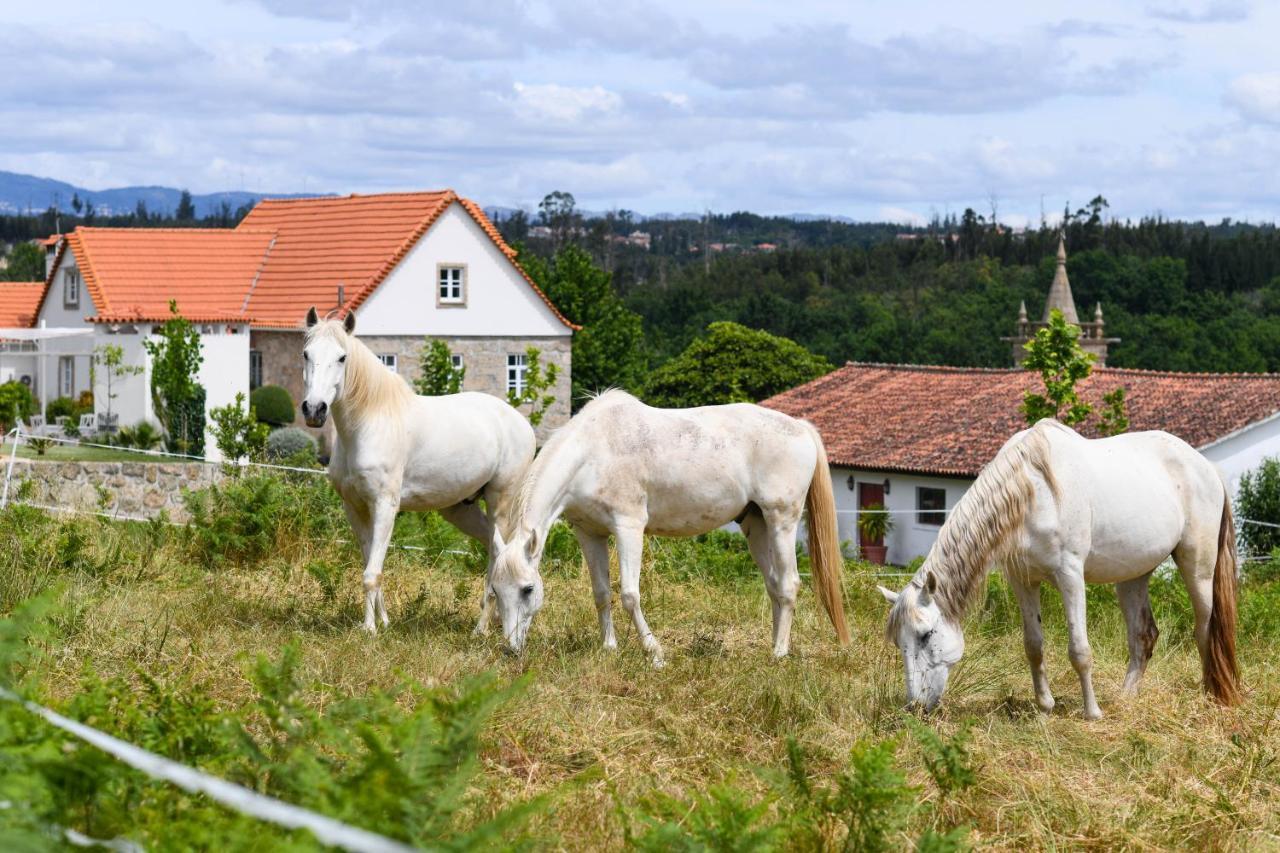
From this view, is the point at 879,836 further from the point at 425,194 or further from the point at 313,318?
the point at 425,194

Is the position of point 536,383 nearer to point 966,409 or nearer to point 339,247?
point 339,247

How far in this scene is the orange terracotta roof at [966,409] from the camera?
139 feet

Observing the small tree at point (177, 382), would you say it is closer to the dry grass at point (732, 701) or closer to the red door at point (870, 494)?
the red door at point (870, 494)

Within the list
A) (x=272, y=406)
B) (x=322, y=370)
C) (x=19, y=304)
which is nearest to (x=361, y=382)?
(x=322, y=370)

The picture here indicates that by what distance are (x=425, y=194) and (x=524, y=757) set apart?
130 feet

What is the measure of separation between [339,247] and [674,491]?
36.8 metres

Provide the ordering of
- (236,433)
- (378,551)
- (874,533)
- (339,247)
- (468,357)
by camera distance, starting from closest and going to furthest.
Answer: (378,551) → (236,433) → (874,533) → (339,247) → (468,357)

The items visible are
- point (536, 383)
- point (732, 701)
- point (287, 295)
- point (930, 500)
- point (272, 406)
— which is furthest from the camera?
point (930, 500)

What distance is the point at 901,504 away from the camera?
44.3m

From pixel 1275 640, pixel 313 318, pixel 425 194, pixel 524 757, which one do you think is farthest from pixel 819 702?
pixel 425 194

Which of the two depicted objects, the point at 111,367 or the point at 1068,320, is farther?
the point at 1068,320

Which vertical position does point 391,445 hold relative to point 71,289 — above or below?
below

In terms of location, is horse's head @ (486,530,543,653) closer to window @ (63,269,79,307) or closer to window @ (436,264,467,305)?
window @ (63,269,79,307)

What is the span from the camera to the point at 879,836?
448cm
